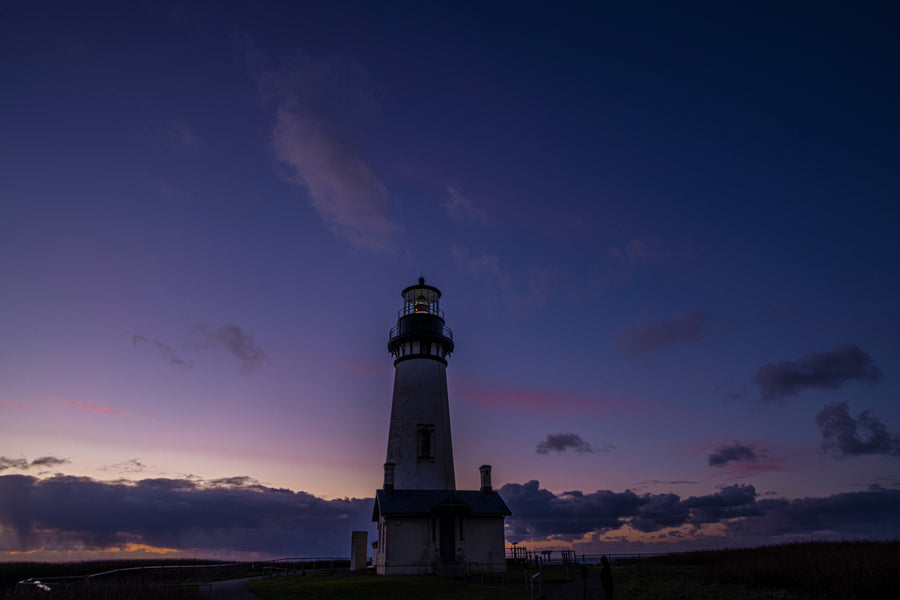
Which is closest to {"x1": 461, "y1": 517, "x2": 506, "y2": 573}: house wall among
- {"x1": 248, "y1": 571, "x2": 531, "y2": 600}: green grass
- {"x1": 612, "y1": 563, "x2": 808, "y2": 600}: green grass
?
{"x1": 248, "y1": 571, "x2": 531, "y2": 600}: green grass

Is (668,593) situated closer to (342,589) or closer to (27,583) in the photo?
(342,589)

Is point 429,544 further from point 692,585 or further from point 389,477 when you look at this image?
point 692,585

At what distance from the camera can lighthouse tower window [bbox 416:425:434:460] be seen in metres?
37.7

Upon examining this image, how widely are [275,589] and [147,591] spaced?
23.0 ft

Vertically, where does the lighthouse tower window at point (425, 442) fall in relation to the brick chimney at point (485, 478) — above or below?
above

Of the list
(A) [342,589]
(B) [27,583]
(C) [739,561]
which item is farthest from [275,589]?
(C) [739,561]

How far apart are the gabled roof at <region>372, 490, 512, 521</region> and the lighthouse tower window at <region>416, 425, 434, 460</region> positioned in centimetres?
266

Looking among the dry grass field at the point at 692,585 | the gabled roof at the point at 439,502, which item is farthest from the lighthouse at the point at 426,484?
the dry grass field at the point at 692,585

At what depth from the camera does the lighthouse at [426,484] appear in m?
33.1

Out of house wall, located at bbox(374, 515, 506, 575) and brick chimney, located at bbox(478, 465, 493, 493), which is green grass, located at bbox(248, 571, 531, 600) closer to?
house wall, located at bbox(374, 515, 506, 575)

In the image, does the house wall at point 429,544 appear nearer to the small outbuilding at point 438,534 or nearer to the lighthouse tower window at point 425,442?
the small outbuilding at point 438,534

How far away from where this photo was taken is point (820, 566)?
18609 millimetres

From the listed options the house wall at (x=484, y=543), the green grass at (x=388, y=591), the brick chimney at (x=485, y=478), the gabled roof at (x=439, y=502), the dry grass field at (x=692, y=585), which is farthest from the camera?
the brick chimney at (x=485, y=478)

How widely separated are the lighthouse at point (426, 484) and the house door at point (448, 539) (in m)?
0.06
